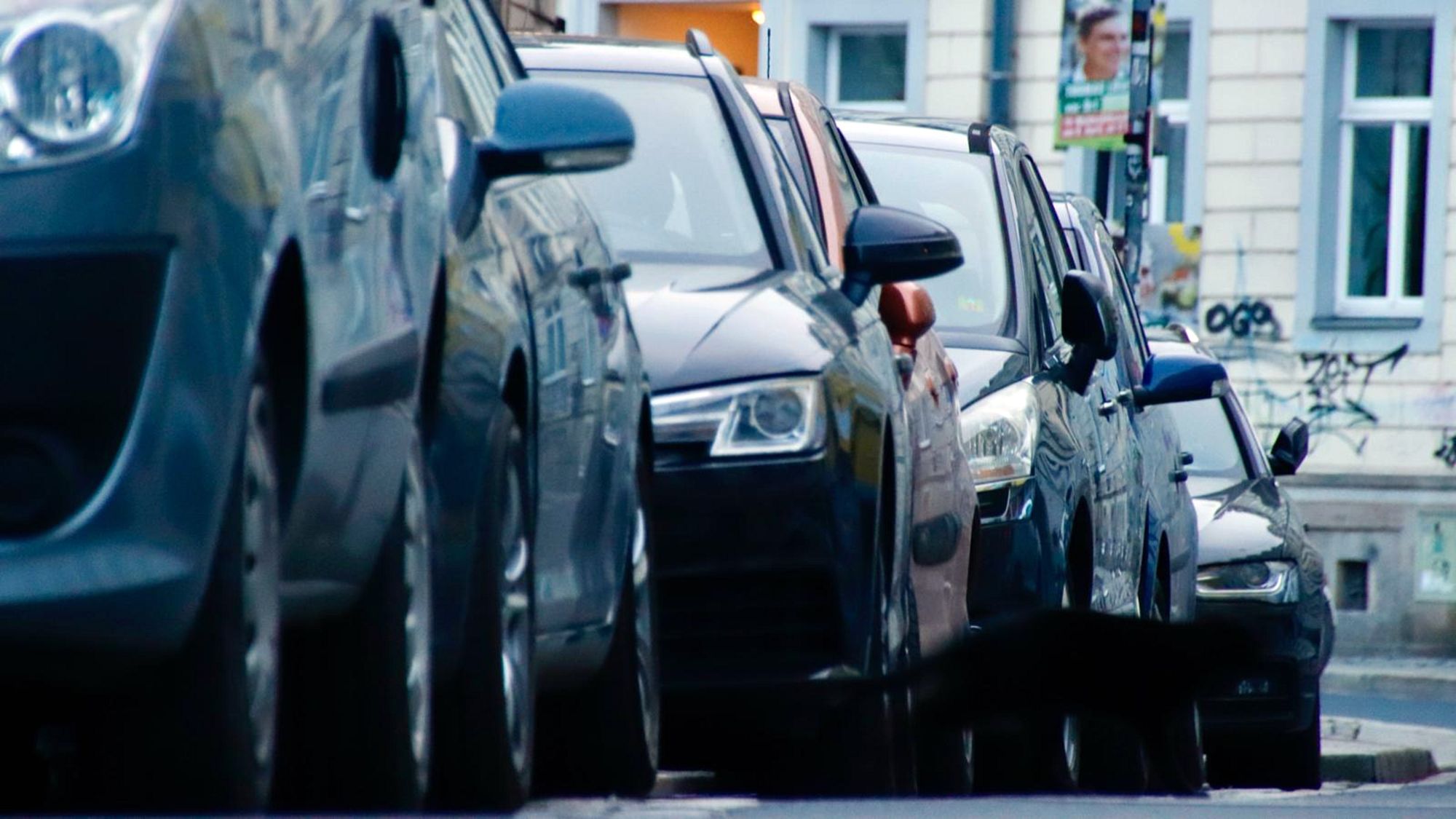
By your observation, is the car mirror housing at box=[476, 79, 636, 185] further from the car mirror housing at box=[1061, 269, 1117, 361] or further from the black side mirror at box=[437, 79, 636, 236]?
the car mirror housing at box=[1061, 269, 1117, 361]

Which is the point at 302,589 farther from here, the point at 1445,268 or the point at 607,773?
the point at 1445,268

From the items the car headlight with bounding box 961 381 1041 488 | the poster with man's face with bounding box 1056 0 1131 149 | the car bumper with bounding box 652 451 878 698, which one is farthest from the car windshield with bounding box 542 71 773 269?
the poster with man's face with bounding box 1056 0 1131 149

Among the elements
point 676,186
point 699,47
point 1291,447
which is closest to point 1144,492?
point 699,47

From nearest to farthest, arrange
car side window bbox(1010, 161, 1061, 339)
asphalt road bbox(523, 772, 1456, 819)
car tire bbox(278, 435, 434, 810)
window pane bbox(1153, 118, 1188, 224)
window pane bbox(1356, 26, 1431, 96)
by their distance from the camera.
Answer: car tire bbox(278, 435, 434, 810) < asphalt road bbox(523, 772, 1456, 819) < car side window bbox(1010, 161, 1061, 339) < window pane bbox(1356, 26, 1431, 96) < window pane bbox(1153, 118, 1188, 224)

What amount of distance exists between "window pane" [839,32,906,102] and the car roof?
1825cm

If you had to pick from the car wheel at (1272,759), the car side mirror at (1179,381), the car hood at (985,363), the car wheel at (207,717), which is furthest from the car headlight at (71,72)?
the car wheel at (1272,759)

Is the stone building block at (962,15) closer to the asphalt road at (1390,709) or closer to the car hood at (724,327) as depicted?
the asphalt road at (1390,709)

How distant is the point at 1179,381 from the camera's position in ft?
42.9

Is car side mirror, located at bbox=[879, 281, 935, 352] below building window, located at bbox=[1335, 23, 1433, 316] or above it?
below

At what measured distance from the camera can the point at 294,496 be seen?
14.0 ft

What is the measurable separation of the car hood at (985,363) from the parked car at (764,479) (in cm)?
173

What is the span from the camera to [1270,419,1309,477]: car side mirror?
17.0 meters

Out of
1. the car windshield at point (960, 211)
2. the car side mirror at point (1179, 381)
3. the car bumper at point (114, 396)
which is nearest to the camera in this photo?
the car bumper at point (114, 396)

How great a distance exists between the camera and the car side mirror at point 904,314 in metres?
9.10
